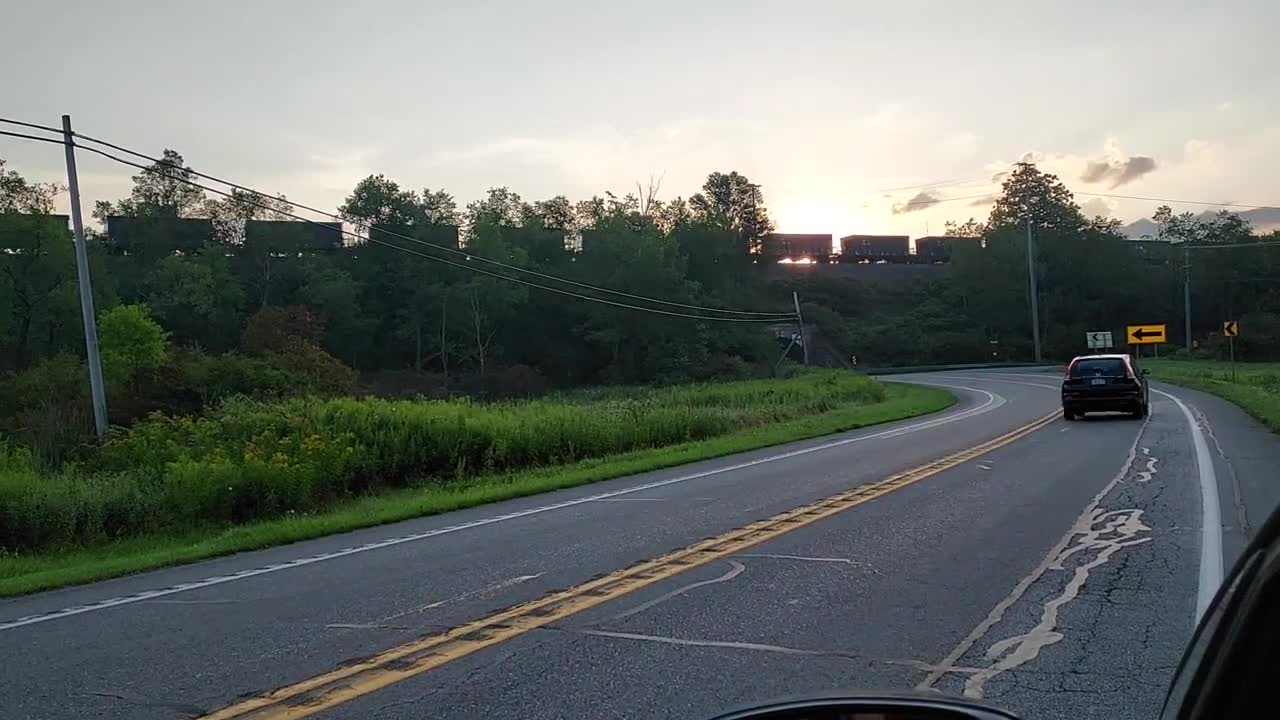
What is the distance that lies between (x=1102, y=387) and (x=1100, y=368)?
490 mm

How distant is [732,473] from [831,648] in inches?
424

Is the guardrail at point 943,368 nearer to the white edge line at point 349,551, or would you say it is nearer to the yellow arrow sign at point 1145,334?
the yellow arrow sign at point 1145,334

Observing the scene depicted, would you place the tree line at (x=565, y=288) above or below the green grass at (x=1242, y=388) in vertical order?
above

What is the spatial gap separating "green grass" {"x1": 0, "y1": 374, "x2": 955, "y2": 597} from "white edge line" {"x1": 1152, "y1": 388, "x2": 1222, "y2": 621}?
8.77 m

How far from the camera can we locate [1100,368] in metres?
25.2

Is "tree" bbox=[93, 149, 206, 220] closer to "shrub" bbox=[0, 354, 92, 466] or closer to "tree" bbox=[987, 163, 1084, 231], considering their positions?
"shrub" bbox=[0, 354, 92, 466]

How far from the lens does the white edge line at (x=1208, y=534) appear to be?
7349 millimetres

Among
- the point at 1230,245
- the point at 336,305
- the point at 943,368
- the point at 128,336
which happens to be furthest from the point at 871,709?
the point at 1230,245

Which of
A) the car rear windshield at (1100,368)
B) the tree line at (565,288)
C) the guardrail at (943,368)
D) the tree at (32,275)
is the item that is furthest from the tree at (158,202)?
the car rear windshield at (1100,368)

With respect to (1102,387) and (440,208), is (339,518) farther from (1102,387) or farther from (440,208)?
(440,208)

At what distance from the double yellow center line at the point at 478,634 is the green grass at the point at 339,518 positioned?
4.97 meters

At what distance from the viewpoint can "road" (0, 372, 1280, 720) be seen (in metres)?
5.46

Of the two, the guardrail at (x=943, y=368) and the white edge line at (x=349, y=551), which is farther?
the guardrail at (x=943, y=368)

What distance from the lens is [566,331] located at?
9962 cm
